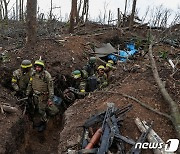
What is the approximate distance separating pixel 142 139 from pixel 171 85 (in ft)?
6.89

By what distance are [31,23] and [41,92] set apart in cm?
360

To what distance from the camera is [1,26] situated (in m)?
15.9

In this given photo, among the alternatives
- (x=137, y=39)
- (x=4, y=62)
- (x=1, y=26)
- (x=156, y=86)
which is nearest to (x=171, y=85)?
(x=156, y=86)

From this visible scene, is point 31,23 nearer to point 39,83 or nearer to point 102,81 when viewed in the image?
point 39,83

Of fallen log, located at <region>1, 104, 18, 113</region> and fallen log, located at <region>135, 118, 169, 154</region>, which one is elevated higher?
fallen log, located at <region>135, 118, 169, 154</region>

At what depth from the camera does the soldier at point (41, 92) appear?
24.4 ft

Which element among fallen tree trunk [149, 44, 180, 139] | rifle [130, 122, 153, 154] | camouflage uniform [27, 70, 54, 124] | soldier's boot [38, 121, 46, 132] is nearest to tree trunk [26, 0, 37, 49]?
camouflage uniform [27, 70, 54, 124]

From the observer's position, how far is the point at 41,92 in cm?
761

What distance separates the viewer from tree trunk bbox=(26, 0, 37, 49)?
980 cm

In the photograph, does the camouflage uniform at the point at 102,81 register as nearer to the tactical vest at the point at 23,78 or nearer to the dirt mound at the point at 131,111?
the dirt mound at the point at 131,111

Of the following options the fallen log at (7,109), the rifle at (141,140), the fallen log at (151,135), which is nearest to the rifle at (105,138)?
the rifle at (141,140)

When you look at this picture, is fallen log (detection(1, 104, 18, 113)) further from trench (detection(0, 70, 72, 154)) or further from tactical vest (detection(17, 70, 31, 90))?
tactical vest (detection(17, 70, 31, 90))

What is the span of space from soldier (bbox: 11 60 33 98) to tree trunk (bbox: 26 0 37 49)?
106 inches

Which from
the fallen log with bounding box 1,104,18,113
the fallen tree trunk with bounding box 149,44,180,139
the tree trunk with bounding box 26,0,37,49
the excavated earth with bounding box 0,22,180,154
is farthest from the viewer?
the tree trunk with bounding box 26,0,37,49
